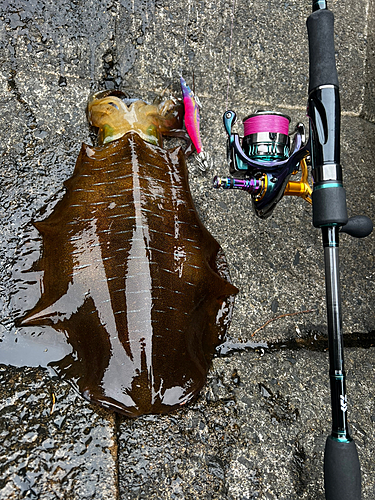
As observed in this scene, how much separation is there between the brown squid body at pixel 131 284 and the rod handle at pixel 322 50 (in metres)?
0.95

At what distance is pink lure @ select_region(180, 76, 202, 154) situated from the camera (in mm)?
Result: 2467

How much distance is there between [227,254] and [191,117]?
0.82 metres

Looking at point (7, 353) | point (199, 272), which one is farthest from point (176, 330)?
point (7, 353)

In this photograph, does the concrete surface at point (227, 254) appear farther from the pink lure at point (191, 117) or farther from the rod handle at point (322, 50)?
the rod handle at point (322, 50)

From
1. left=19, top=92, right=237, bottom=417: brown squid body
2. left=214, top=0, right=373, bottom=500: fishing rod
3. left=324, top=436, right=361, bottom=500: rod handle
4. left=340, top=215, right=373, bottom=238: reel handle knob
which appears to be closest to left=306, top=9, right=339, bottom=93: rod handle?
left=214, top=0, right=373, bottom=500: fishing rod

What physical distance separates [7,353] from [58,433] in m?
0.47

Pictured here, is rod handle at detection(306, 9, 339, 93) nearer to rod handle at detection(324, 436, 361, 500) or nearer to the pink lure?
the pink lure

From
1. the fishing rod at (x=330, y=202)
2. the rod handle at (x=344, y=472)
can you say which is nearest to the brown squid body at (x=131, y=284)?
the fishing rod at (x=330, y=202)

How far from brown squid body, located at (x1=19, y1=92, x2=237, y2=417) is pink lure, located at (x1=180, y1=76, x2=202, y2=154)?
0.22m

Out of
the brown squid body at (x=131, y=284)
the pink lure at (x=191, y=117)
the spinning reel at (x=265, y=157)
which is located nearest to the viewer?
the brown squid body at (x=131, y=284)

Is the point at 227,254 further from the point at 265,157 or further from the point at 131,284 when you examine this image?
the point at 131,284

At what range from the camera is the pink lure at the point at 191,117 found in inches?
97.1

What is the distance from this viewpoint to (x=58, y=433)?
2.05 meters

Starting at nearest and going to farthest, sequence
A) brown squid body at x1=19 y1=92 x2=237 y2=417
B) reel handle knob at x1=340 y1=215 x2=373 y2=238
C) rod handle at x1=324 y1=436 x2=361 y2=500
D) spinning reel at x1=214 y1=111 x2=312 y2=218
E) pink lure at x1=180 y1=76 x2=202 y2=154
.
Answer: rod handle at x1=324 y1=436 x2=361 y2=500, reel handle knob at x1=340 y1=215 x2=373 y2=238, brown squid body at x1=19 y1=92 x2=237 y2=417, spinning reel at x1=214 y1=111 x2=312 y2=218, pink lure at x1=180 y1=76 x2=202 y2=154
